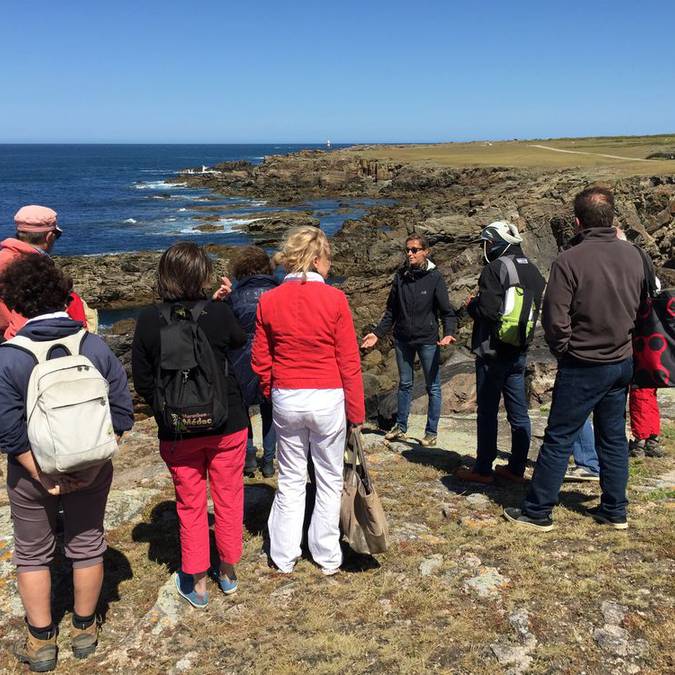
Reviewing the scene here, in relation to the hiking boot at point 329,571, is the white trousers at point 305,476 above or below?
above

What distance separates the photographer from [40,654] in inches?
133

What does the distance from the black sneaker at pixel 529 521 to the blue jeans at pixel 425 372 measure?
240cm

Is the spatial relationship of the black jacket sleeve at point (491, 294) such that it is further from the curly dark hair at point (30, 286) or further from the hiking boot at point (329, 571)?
the curly dark hair at point (30, 286)

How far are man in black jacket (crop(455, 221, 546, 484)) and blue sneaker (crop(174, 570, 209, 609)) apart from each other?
298 centimetres

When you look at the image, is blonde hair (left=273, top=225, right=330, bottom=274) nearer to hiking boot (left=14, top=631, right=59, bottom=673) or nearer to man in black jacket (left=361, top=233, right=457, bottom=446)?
hiking boot (left=14, top=631, right=59, bottom=673)

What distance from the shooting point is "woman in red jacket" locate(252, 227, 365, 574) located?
151 inches

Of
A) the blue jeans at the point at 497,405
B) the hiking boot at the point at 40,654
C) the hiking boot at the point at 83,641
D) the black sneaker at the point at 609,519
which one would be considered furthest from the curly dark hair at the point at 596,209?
the hiking boot at the point at 40,654

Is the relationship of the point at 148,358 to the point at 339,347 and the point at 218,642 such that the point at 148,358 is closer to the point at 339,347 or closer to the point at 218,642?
the point at 339,347

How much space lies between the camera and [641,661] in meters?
3.28

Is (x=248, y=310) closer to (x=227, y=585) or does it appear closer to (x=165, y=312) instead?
(x=165, y=312)

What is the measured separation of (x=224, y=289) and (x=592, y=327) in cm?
290

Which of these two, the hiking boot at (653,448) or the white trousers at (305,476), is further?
the hiking boot at (653,448)

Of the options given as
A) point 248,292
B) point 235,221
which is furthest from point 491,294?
point 235,221

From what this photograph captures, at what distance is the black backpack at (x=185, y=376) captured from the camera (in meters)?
3.42
